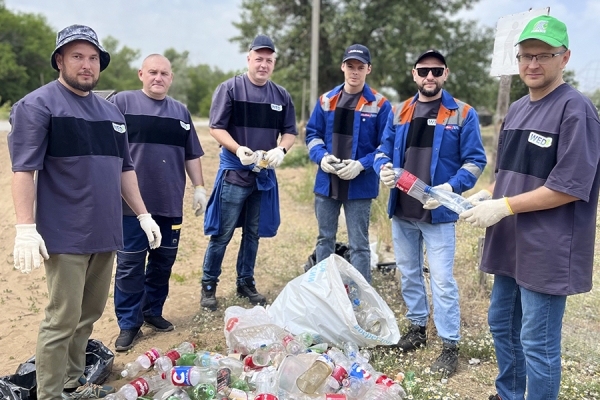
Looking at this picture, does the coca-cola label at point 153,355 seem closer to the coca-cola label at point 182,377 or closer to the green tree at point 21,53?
the coca-cola label at point 182,377

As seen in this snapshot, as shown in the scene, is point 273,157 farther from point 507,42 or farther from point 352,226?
point 507,42

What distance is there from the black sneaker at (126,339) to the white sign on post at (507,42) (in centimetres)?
349

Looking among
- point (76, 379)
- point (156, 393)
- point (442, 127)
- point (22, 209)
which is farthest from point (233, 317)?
point (442, 127)

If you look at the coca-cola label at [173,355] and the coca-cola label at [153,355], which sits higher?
the coca-cola label at [173,355]

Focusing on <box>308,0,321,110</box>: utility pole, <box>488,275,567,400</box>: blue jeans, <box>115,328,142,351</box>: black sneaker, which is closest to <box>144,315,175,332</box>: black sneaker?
<box>115,328,142,351</box>: black sneaker

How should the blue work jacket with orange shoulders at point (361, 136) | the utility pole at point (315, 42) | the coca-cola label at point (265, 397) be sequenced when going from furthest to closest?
the utility pole at point (315, 42) → the blue work jacket with orange shoulders at point (361, 136) → the coca-cola label at point (265, 397)

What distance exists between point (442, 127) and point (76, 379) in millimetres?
2821

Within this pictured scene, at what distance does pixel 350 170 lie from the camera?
12.3ft

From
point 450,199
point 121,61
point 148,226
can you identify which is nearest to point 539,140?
point 450,199

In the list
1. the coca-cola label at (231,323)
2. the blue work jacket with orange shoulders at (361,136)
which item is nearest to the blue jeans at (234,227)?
the blue work jacket with orange shoulders at (361,136)

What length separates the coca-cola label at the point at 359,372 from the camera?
2.83 m

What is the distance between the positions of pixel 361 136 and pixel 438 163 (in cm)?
86

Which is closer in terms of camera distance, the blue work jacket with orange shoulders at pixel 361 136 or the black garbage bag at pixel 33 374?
the black garbage bag at pixel 33 374

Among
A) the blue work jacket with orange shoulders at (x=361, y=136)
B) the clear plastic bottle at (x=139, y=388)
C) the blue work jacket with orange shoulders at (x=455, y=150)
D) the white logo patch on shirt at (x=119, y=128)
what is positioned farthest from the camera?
the blue work jacket with orange shoulders at (x=361, y=136)
